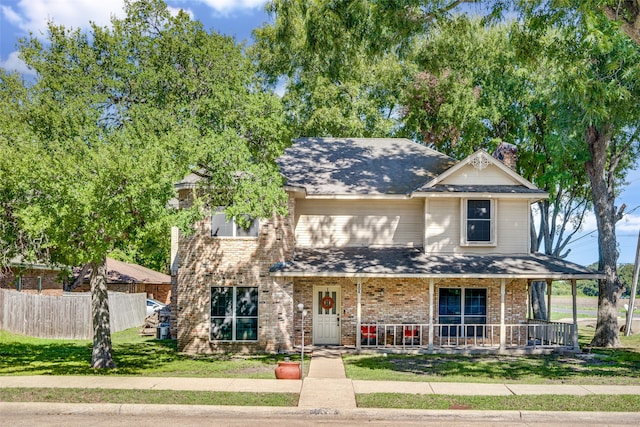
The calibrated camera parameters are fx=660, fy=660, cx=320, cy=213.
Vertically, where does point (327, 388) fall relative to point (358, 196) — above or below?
below

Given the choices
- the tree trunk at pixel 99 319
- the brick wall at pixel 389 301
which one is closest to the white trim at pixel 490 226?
the brick wall at pixel 389 301

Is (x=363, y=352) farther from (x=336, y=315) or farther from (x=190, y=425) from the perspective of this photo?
(x=190, y=425)

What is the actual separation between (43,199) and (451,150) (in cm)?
2584

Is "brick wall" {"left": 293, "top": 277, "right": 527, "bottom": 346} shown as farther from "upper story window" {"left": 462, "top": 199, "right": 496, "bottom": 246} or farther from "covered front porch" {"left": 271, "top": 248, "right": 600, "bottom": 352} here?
"upper story window" {"left": 462, "top": 199, "right": 496, "bottom": 246}

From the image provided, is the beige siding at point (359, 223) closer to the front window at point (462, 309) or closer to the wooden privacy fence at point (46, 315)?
the front window at point (462, 309)

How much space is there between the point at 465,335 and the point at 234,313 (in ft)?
26.0

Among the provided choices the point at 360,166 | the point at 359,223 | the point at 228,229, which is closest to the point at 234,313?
the point at 228,229

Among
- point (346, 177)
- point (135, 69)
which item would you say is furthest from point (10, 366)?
point (346, 177)

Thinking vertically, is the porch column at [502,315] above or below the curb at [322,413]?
above

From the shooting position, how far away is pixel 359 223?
80.4 feet

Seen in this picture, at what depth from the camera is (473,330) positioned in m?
23.5

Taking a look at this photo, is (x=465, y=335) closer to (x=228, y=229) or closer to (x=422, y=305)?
(x=422, y=305)

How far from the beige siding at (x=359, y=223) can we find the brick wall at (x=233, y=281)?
2.31 meters

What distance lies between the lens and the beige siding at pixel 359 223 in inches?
959
